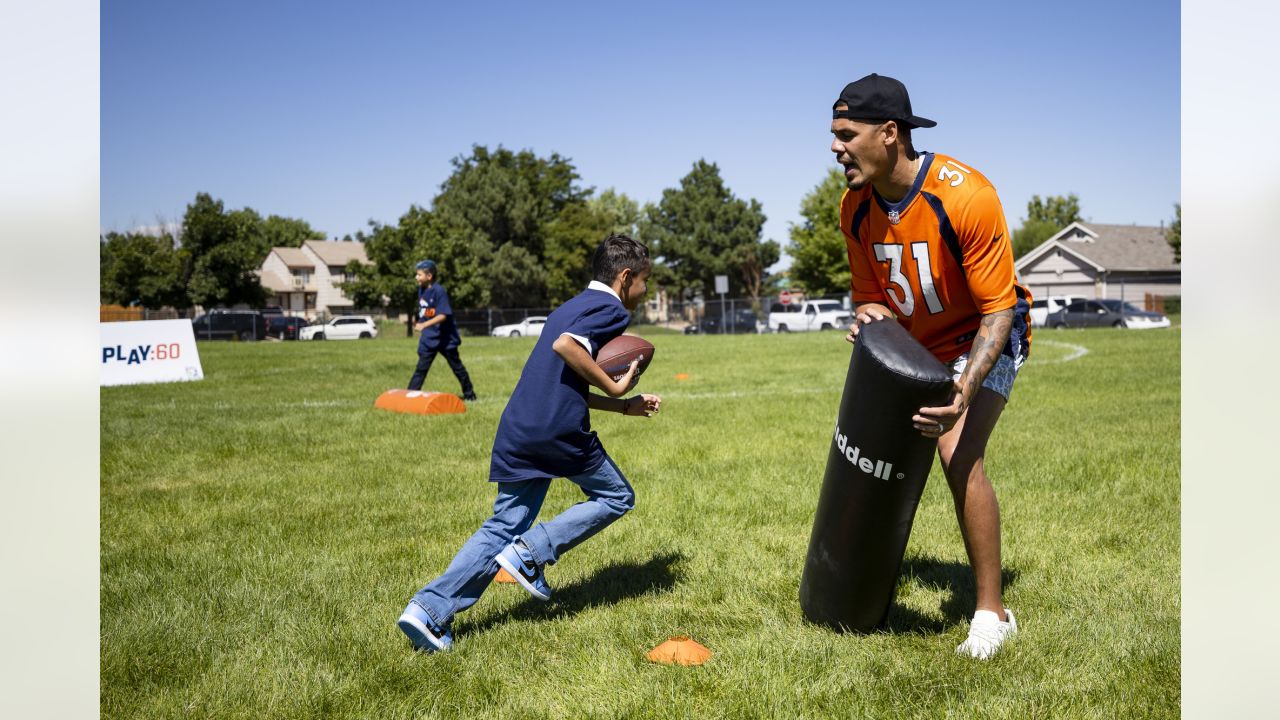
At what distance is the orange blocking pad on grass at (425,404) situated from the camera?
37.6 feet

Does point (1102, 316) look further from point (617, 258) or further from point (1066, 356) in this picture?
point (617, 258)

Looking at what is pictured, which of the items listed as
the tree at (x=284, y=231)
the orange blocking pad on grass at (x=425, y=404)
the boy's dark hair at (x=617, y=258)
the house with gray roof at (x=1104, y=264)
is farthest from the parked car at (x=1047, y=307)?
the tree at (x=284, y=231)

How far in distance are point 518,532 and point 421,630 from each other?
59cm

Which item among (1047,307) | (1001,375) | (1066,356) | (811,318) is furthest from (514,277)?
(1001,375)

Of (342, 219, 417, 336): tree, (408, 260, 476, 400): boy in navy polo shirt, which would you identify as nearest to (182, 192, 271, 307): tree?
(342, 219, 417, 336): tree

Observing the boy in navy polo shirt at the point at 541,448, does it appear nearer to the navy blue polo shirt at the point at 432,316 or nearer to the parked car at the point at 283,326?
the navy blue polo shirt at the point at 432,316

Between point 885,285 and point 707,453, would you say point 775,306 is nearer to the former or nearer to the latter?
point 707,453

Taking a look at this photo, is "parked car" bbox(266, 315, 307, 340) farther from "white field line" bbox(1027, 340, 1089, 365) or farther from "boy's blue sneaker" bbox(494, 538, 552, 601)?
"boy's blue sneaker" bbox(494, 538, 552, 601)

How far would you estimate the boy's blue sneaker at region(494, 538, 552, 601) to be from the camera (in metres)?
4.04

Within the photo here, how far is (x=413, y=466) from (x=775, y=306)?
40015 mm

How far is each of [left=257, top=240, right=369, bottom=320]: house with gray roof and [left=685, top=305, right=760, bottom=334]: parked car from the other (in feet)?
174

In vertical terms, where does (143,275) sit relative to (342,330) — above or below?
above

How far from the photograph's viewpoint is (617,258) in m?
4.20
